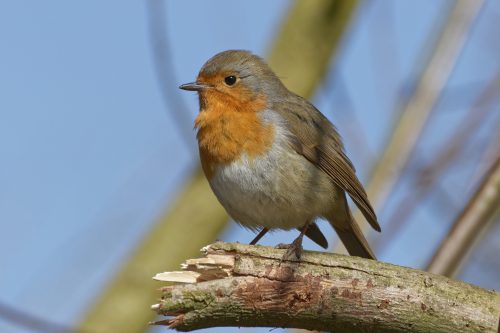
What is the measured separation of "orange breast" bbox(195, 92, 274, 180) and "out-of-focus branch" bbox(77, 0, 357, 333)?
57 cm

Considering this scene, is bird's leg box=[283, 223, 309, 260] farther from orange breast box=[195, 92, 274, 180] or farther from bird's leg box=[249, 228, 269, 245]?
bird's leg box=[249, 228, 269, 245]

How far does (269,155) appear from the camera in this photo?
4.77 m

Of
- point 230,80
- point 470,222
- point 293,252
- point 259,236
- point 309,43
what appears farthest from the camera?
point 309,43

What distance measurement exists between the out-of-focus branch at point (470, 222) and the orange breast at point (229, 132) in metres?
1.38

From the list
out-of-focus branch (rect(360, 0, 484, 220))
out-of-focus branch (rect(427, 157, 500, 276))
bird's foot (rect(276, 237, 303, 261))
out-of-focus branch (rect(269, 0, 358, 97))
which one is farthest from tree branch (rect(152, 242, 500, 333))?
out-of-focus branch (rect(269, 0, 358, 97))

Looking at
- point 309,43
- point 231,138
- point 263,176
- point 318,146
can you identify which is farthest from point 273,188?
point 309,43

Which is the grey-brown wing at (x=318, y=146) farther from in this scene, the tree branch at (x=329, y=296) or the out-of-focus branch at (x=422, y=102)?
the tree branch at (x=329, y=296)

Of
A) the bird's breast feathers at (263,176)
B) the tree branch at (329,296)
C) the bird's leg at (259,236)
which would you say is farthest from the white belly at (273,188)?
the tree branch at (329,296)

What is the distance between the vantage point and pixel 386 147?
4.49 metres

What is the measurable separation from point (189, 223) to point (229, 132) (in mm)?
783

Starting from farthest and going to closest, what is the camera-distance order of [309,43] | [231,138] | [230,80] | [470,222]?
[309,43] → [230,80] → [231,138] → [470,222]

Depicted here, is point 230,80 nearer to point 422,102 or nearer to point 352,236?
point 352,236

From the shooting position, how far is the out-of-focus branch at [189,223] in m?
5.17

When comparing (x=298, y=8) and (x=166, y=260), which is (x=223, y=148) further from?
(x=298, y=8)
